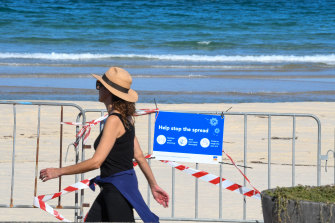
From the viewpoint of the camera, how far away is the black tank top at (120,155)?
4473 mm

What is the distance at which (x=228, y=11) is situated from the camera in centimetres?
4725

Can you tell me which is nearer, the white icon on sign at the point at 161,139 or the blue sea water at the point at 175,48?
the white icon on sign at the point at 161,139

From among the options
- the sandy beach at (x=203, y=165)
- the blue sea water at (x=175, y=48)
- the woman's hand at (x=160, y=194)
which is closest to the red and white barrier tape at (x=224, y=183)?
the sandy beach at (x=203, y=165)

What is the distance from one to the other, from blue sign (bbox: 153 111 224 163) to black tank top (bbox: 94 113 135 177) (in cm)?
162

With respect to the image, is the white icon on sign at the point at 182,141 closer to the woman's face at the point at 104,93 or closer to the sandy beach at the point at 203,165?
the sandy beach at the point at 203,165

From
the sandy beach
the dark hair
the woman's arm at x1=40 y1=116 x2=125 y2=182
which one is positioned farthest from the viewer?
the sandy beach

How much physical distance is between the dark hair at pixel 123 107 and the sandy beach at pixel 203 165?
2.70 metres

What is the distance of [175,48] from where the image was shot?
98.4 feet

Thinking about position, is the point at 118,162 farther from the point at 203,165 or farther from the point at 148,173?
the point at 203,165

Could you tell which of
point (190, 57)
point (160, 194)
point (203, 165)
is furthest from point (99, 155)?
point (190, 57)

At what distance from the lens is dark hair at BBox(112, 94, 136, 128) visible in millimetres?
4457

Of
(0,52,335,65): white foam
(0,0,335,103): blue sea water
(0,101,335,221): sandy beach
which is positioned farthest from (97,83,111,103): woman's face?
(0,52,335,65): white foam

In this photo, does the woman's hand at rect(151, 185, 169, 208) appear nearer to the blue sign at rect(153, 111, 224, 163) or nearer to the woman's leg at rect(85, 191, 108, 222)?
the woman's leg at rect(85, 191, 108, 222)

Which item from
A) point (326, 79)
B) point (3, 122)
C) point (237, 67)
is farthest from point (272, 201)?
point (237, 67)
